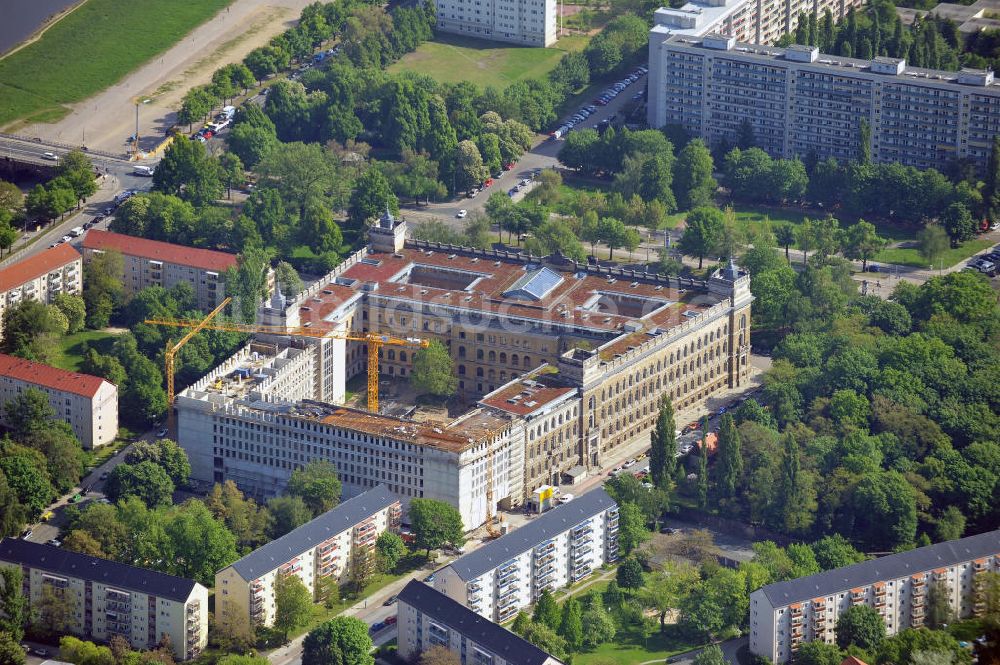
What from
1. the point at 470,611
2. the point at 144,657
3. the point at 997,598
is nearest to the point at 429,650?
the point at 470,611

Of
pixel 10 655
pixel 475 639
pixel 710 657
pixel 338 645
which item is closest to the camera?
pixel 475 639

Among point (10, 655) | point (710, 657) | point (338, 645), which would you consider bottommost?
point (10, 655)

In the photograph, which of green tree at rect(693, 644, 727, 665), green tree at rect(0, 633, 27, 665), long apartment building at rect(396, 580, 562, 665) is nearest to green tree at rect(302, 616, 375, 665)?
long apartment building at rect(396, 580, 562, 665)

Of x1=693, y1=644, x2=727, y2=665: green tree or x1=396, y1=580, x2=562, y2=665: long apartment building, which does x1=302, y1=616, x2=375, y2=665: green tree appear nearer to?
x1=396, y1=580, x2=562, y2=665: long apartment building

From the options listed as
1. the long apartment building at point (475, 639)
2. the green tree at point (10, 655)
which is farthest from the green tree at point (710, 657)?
the green tree at point (10, 655)

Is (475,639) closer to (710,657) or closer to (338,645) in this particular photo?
(338,645)

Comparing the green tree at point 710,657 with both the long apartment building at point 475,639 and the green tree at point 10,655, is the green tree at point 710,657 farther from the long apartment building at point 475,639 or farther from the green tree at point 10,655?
the green tree at point 10,655

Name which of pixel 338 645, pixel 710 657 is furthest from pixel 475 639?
pixel 710 657

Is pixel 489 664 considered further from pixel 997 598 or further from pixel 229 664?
pixel 997 598
